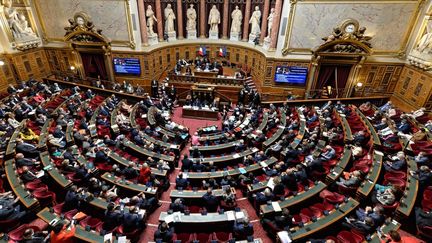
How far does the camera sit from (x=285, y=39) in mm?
15773

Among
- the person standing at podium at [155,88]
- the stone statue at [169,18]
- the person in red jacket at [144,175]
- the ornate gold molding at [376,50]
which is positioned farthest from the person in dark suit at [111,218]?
the stone statue at [169,18]

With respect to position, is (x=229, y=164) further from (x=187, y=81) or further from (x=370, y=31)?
(x=370, y=31)

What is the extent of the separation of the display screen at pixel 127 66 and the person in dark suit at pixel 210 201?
13692mm

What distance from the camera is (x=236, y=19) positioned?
20.9 meters

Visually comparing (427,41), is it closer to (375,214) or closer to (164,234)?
(375,214)

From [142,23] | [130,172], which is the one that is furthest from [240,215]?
[142,23]

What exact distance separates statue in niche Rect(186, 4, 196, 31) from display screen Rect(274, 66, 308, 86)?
9914 millimetres

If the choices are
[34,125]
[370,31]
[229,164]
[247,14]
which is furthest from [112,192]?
[247,14]

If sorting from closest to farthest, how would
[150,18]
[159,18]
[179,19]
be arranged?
1. [150,18]
2. [159,18]
3. [179,19]

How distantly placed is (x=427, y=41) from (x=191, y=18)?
1725 cm

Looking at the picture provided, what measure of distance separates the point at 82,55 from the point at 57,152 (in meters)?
11.6

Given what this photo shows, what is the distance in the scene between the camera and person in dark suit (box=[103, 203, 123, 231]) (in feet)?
21.9

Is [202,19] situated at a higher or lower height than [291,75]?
higher

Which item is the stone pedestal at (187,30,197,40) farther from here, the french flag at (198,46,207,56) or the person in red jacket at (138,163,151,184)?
the person in red jacket at (138,163,151,184)
